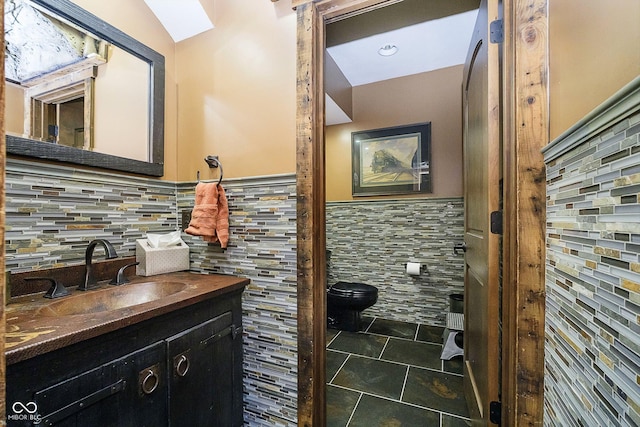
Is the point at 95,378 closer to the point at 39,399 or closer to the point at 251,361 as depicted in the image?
the point at 39,399

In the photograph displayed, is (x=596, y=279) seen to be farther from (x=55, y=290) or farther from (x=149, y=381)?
(x=55, y=290)

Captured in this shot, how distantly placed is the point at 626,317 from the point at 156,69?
2.00 metres

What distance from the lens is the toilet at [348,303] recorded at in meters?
2.38

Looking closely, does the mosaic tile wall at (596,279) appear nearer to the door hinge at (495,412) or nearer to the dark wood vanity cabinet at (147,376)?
the door hinge at (495,412)

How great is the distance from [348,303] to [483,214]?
1.55m

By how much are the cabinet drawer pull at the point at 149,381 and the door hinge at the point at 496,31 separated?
1712mm

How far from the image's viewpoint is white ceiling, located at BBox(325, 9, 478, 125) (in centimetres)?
198

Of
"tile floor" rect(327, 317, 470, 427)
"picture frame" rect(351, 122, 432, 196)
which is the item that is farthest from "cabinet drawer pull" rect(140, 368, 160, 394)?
"picture frame" rect(351, 122, 432, 196)

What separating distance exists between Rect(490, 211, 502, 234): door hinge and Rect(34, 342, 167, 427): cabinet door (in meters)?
1.28

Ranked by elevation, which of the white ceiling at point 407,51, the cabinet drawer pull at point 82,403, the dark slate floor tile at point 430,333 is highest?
the white ceiling at point 407,51

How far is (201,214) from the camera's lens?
4.33 feet

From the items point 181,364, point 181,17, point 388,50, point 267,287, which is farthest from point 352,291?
point 181,17

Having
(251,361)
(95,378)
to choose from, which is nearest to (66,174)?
(95,378)

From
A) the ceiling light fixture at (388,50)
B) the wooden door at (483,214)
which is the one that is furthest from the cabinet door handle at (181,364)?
the ceiling light fixture at (388,50)
